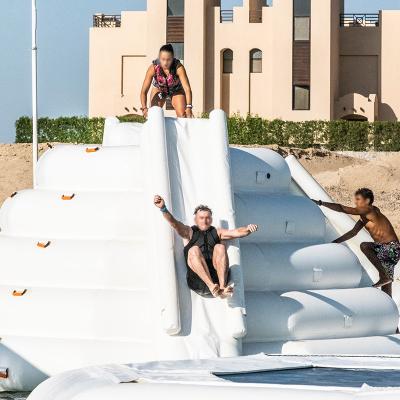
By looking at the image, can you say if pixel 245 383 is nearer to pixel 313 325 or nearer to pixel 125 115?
pixel 313 325

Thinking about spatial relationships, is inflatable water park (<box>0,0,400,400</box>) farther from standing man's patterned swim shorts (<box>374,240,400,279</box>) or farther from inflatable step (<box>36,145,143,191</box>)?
standing man's patterned swim shorts (<box>374,240,400,279</box>)

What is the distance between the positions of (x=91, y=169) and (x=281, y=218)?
194 cm

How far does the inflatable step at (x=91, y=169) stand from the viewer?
13.0m

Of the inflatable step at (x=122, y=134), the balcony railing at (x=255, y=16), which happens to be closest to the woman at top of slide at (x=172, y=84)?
Answer: the inflatable step at (x=122, y=134)

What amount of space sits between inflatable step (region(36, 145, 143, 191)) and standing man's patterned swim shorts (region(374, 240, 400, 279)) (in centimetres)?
261

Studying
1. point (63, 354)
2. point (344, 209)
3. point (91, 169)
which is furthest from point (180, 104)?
point (63, 354)

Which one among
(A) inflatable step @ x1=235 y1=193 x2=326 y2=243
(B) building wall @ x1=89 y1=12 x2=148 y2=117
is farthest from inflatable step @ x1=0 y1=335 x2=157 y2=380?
(B) building wall @ x1=89 y1=12 x2=148 y2=117

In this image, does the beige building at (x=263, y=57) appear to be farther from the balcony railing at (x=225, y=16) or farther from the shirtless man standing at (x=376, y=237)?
the shirtless man standing at (x=376, y=237)

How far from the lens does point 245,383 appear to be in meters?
6.32

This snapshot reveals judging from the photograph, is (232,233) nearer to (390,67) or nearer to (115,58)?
(390,67)

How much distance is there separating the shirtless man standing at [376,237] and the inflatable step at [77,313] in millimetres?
2787

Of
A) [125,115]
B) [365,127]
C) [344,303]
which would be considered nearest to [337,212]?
[344,303]

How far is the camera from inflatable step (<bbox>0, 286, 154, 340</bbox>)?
38.2 ft

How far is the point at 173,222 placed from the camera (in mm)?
11484
